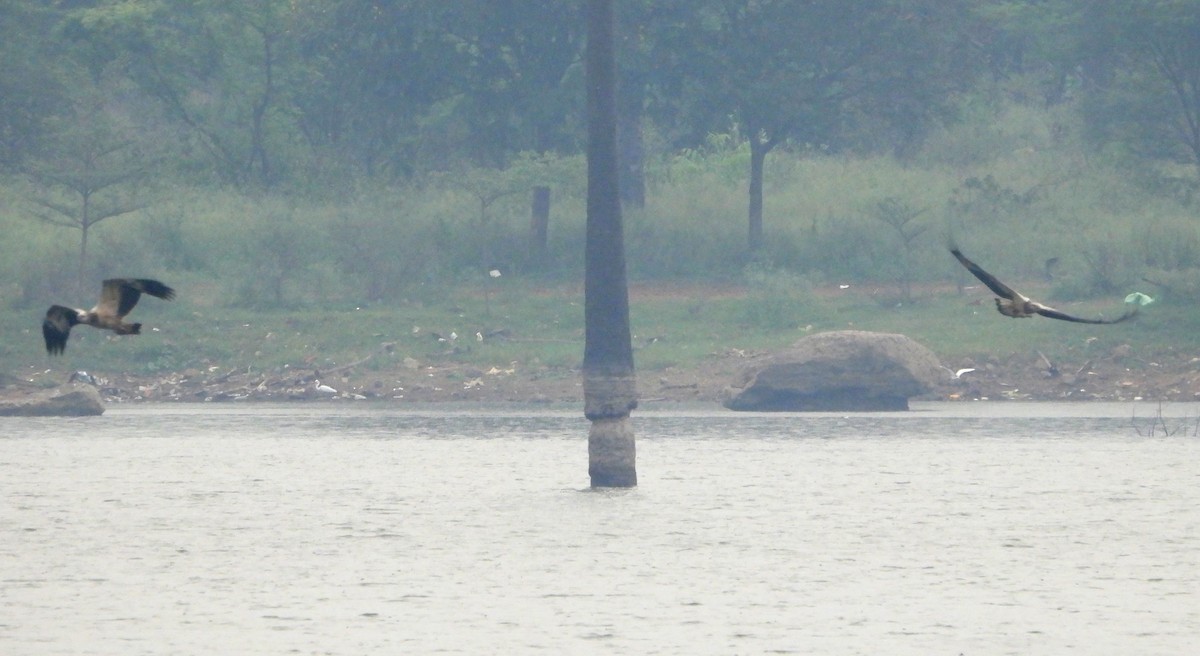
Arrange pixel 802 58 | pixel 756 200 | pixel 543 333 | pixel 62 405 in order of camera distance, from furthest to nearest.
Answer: pixel 756 200
pixel 802 58
pixel 543 333
pixel 62 405

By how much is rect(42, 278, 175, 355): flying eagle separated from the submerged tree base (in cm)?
1138

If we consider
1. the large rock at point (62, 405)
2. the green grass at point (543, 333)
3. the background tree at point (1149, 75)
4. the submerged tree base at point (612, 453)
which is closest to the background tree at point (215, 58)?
the green grass at point (543, 333)

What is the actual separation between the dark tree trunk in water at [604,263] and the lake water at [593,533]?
62.6 inches

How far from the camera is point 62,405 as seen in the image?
124ft

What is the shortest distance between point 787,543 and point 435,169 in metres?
30.0

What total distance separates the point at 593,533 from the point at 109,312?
10664mm

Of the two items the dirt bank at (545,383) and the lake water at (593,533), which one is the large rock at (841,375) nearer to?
the lake water at (593,533)

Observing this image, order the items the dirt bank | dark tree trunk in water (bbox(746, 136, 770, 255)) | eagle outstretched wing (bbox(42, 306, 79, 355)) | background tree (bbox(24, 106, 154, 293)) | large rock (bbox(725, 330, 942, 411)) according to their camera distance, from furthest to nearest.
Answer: dark tree trunk in water (bbox(746, 136, 770, 255)) → background tree (bbox(24, 106, 154, 293)) → the dirt bank → large rock (bbox(725, 330, 942, 411)) → eagle outstretched wing (bbox(42, 306, 79, 355))

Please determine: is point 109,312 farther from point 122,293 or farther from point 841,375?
point 841,375

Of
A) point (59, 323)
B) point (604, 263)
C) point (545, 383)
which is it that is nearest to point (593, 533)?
point (604, 263)

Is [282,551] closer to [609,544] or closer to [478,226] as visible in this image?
[609,544]

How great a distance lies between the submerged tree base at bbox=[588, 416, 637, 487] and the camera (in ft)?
84.2

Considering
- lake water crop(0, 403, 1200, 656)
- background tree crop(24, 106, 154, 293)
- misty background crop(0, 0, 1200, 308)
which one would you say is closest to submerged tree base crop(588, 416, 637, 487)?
lake water crop(0, 403, 1200, 656)

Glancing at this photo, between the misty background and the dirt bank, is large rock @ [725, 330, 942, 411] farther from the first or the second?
the misty background
